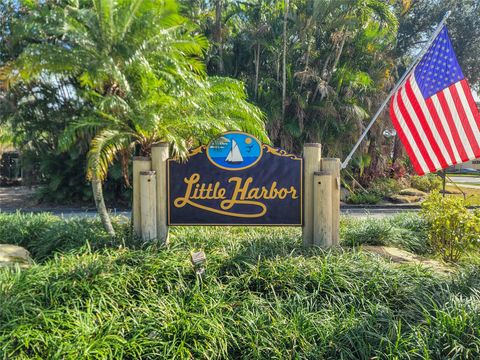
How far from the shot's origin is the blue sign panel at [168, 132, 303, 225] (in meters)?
5.24

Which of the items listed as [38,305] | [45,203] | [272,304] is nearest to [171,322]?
[272,304]

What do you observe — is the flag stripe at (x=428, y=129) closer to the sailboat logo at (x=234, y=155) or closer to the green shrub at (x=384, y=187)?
the sailboat logo at (x=234, y=155)

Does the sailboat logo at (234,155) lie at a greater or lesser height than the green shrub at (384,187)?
greater

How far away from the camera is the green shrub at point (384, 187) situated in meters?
16.7

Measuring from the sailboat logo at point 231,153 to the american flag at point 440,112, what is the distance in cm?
270

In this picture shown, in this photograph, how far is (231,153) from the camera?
5297 mm

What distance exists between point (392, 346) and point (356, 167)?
52.5 ft

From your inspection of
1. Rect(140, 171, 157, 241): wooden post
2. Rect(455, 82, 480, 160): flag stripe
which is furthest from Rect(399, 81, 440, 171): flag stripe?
Rect(140, 171, 157, 241): wooden post

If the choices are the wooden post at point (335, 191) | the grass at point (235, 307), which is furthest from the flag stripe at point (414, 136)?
the grass at point (235, 307)

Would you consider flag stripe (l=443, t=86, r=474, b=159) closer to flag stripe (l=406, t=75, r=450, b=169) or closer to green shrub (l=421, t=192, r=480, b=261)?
flag stripe (l=406, t=75, r=450, b=169)

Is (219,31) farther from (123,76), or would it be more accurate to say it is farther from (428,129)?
(428,129)

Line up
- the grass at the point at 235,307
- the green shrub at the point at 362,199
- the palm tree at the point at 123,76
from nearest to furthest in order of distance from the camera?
the grass at the point at 235,307, the palm tree at the point at 123,76, the green shrub at the point at 362,199

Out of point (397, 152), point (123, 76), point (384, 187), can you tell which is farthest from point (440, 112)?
point (397, 152)

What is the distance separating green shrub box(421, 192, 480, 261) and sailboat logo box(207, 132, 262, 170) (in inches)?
108
